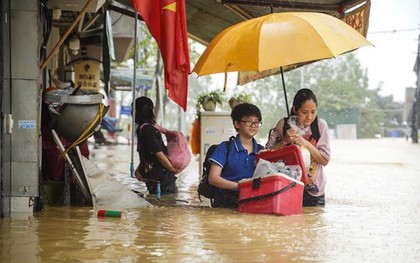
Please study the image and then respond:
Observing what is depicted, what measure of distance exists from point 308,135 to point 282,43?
1188mm

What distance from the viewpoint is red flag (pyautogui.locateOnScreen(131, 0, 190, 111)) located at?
909 centimetres

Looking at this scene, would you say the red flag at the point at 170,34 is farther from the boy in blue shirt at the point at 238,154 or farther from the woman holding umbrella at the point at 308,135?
the woman holding umbrella at the point at 308,135

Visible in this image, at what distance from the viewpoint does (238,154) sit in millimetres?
8828

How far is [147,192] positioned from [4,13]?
4422 millimetres

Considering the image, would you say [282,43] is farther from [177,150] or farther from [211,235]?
[177,150]

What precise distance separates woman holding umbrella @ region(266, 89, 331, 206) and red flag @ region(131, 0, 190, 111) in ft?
4.45

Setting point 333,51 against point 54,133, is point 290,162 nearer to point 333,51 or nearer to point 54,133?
point 333,51

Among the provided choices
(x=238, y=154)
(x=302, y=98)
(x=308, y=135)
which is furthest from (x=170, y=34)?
(x=308, y=135)

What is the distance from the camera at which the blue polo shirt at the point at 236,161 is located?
8789 millimetres

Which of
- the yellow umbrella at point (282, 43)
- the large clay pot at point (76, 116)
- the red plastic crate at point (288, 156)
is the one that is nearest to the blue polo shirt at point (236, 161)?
the red plastic crate at point (288, 156)

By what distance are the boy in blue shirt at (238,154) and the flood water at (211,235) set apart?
1.35 feet

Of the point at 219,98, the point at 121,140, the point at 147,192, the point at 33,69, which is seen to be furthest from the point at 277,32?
the point at 121,140

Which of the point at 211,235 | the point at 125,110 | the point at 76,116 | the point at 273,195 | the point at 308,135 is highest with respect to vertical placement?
the point at 125,110

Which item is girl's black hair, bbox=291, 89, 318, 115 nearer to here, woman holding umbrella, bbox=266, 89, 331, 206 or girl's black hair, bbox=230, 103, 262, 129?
woman holding umbrella, bbox=266, 89, 331, 206
